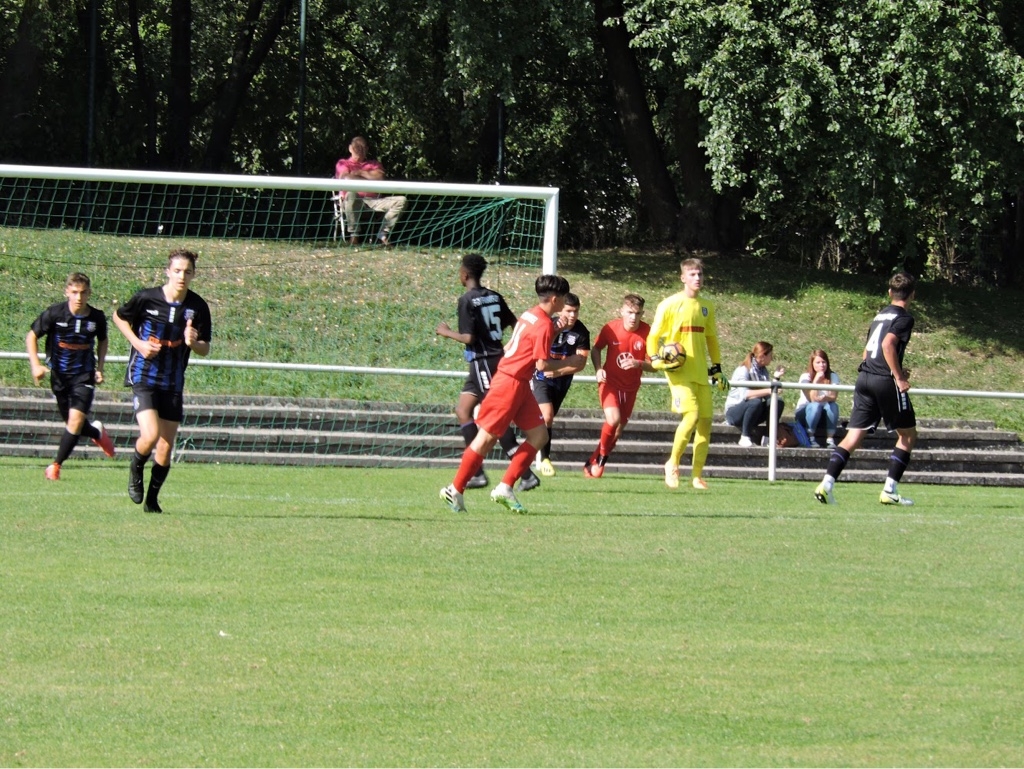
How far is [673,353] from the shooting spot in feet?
43.8

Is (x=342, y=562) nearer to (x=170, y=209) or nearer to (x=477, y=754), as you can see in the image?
(x=477, y=754)

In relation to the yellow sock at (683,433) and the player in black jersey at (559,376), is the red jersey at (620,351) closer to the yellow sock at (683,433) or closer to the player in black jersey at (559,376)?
the player in black jersey at (559,376)

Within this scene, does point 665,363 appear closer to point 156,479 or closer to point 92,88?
point 156,479

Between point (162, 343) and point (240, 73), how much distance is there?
1992cm

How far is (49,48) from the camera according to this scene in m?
26.7

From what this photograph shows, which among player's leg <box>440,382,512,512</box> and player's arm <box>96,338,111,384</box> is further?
player's arm <box>96,338,111,384</box>

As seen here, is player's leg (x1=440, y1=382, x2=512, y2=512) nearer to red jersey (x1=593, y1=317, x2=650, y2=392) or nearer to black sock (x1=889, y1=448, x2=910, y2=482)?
black sock (x1=889, y1=448, x2=910, y2=482)

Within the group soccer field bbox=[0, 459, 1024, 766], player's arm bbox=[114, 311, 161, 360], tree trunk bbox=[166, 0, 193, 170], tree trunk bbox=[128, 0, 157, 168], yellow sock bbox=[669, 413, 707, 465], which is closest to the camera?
soccer field bbox=[0, 459, 1024, 766]

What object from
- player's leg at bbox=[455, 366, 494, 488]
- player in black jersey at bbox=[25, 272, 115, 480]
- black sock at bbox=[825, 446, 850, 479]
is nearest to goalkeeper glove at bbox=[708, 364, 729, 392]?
black sock at bbox=[825, 446, 850, 479]

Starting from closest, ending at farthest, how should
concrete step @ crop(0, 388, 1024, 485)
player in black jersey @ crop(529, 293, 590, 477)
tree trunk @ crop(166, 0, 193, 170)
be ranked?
player in black jersey @ crop(529, 293, 590, 477)
concrete step @ crop(0, 388, 1024, 485)
tree trunk @ crop(166, 0, 193, 170)

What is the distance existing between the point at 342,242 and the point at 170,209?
3.58 metres

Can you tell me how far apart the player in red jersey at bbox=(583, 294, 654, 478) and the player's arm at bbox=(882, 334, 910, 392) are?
114 inches

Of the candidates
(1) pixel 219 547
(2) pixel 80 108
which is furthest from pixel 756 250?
(1) pixel 219 547

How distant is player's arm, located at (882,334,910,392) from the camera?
40.8 ft
